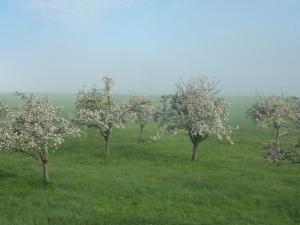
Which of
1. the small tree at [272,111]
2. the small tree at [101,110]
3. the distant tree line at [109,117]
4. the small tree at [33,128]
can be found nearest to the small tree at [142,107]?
the distant tree line at [109,117]

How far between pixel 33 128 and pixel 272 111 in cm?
4639

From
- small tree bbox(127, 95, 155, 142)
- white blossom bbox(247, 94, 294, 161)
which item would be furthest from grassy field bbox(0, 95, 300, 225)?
white blossom bbox(247, 94, 294, 161)

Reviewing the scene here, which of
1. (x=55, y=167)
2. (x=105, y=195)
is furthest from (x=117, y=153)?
(x=105, y=195)

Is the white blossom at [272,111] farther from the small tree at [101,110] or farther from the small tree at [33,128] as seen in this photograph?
the small tree at [33,128]

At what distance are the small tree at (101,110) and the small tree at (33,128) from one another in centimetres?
1429

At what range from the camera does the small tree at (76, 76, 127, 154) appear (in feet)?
180

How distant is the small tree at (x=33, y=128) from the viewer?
37281 millimetres

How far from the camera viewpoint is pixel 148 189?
37625 millimetres

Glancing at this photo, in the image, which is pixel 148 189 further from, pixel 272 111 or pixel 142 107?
pixel 272 111

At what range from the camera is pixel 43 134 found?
3759 cm

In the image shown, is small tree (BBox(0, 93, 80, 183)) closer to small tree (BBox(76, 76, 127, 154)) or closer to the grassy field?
the grassy field

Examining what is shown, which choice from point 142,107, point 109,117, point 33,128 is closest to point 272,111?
point 142,107

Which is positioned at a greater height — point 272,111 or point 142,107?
point 142,107

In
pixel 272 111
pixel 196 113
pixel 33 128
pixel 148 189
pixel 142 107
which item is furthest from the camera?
pixel 272 111
